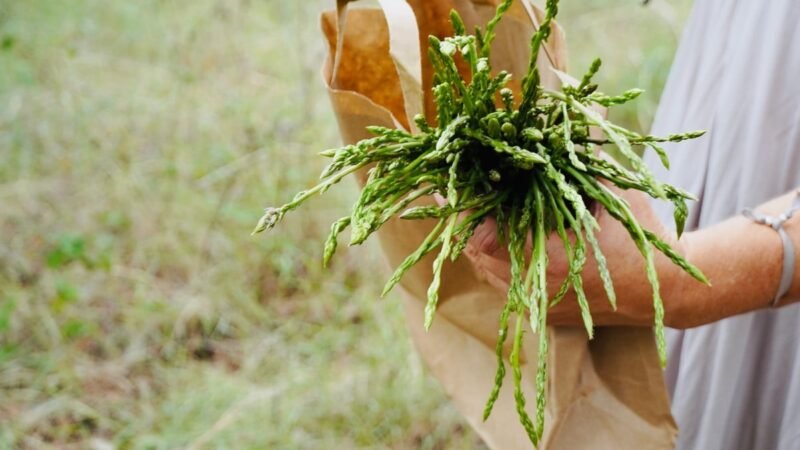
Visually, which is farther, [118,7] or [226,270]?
[118,7]

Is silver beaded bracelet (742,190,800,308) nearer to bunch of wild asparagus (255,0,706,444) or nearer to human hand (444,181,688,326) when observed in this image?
human hand (444,181,688,326)

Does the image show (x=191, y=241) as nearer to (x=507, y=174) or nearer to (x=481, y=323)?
(x=481, y=323)

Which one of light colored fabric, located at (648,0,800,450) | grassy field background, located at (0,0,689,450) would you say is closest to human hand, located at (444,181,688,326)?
light colored fabric, located at (648,0,800,450)

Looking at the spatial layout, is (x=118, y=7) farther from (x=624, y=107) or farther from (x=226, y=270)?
(x=624, y=107)

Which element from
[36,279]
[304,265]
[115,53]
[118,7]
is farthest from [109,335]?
[118,7]

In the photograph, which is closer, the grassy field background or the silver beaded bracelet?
the silver beaded bracelet
